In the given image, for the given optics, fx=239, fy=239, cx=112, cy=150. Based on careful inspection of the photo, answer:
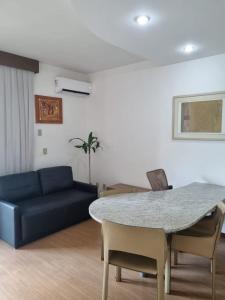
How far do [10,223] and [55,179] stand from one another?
3.77ft

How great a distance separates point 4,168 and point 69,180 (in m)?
1.12

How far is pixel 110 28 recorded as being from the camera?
2291 millimetres

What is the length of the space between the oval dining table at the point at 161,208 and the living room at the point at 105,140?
0.04 feet

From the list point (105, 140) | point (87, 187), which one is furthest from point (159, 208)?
point (105, 140)

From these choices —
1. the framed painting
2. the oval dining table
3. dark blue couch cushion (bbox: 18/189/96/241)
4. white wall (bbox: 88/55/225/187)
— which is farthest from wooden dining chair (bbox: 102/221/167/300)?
the framed painting

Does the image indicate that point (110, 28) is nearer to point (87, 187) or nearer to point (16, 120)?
point (16, 120)

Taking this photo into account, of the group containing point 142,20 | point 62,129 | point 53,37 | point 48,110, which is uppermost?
point 53,37

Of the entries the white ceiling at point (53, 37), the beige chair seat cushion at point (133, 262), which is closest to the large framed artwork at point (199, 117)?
the white ceiling at point (53, 37)

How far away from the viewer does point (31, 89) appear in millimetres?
3865

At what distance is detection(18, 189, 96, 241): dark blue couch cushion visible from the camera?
309 centimetres

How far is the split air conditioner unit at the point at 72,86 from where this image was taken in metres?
4.18

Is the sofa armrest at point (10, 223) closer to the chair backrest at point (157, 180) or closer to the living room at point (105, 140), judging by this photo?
the living room at point (105, 140)

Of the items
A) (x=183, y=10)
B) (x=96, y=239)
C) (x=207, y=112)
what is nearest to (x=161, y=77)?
(x=207, y=112)

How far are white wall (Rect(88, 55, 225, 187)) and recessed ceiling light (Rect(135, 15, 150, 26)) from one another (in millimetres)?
1532
